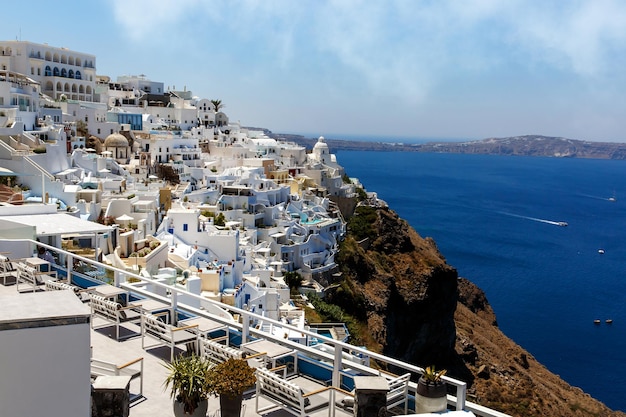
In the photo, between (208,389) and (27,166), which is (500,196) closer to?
(27,166)

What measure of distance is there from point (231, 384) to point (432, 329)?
149 feet

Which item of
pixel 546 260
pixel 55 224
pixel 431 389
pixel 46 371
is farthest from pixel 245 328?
pixel 546 260

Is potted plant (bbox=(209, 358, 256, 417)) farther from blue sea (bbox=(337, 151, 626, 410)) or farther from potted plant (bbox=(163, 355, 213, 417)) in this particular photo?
blue sea (bbox=(337, 151, 626, 410))

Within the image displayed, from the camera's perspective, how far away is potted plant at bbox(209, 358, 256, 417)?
6.39 metres

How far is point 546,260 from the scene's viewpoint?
83750 mm

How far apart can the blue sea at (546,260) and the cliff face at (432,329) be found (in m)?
4.77

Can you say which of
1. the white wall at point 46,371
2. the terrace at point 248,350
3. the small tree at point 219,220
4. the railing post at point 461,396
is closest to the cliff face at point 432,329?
the small tree at point 219,220

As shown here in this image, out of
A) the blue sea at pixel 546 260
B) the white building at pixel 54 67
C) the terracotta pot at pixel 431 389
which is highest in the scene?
the white building at pixel 54 67

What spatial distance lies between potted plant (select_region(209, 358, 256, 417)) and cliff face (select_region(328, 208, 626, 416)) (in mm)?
33612

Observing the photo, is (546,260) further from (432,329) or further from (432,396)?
(432,396)

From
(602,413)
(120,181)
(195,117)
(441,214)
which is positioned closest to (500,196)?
(441,214)

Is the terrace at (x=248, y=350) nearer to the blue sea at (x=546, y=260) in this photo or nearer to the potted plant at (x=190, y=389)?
the potted plant at (x=190, y=389)

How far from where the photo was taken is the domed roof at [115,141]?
1927 inches

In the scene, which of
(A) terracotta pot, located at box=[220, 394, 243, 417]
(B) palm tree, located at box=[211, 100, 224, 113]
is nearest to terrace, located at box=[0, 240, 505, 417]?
(A) terracotta pot, located at box=[220, 394, 243, 417]
